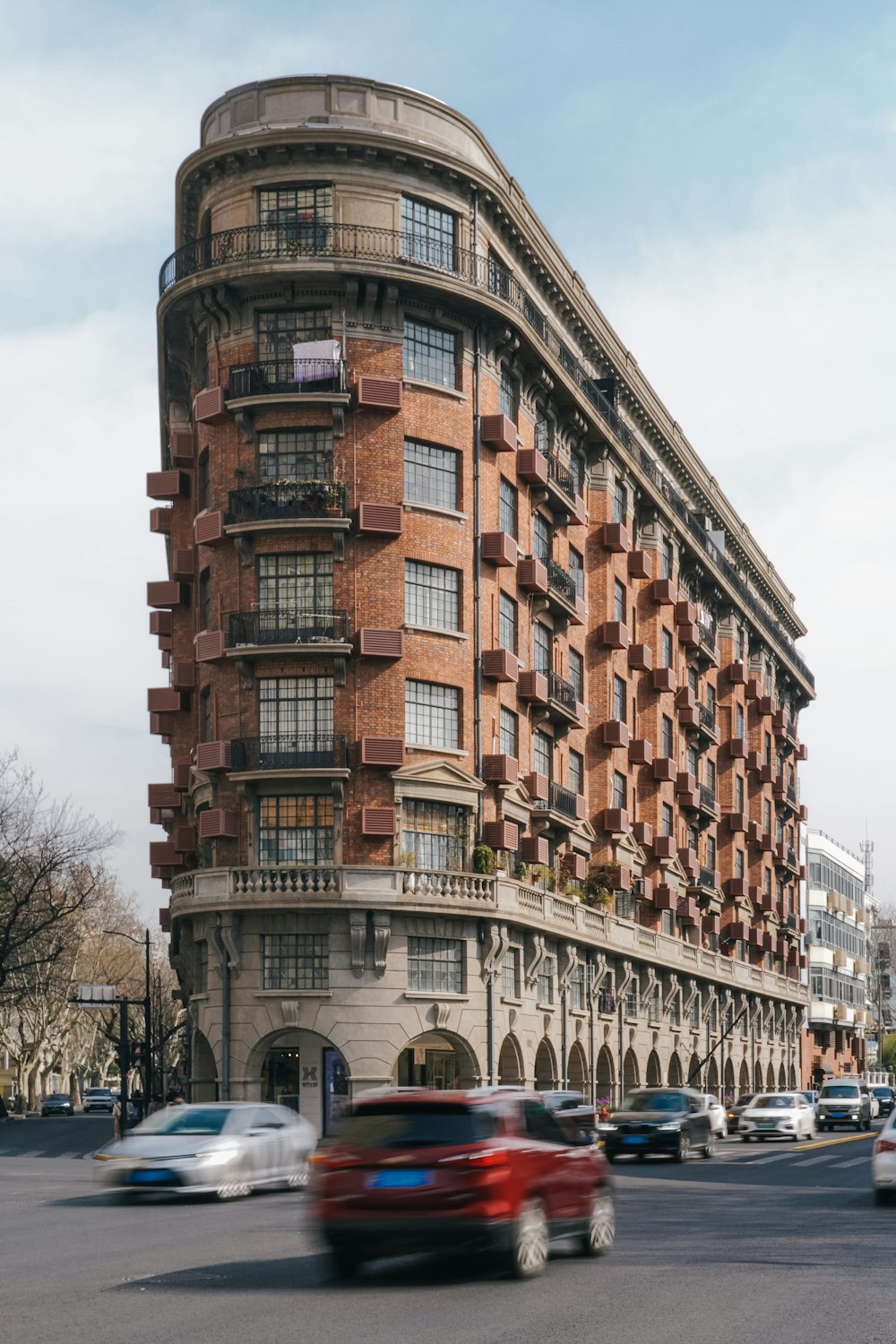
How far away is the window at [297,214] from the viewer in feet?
158

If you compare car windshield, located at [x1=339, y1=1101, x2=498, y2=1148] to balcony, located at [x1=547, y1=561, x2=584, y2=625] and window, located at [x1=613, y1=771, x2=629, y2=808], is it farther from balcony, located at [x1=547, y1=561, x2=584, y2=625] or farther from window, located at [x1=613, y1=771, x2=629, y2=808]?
window, located at [x1=613, y1=771, x2=629, y2=808]

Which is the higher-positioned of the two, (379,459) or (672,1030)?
(379,459)

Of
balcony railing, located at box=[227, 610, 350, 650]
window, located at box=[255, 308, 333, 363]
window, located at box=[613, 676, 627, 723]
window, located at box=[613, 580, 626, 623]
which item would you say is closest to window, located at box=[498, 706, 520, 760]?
balcony railing, located at box=[227, 610, 350, 650]

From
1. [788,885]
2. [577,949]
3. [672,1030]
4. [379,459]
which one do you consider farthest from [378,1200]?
[788,885]

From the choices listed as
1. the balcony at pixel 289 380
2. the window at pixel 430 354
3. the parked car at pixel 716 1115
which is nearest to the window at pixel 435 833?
the parked car at pixel 716 1115

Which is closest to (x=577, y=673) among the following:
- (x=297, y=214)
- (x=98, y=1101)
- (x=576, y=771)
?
(x=576, y=771)

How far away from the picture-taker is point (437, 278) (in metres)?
48.7

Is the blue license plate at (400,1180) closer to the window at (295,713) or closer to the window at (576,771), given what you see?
the window at (295,713)

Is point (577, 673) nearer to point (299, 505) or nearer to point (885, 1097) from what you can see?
point (299, 505)

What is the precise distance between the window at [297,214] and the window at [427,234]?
7.30 feet

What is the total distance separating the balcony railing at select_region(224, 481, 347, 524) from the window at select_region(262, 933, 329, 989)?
35.9 feet

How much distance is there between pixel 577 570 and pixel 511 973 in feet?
54.1

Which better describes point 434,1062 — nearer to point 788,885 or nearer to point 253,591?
point 253,591

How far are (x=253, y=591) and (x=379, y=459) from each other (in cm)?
488
